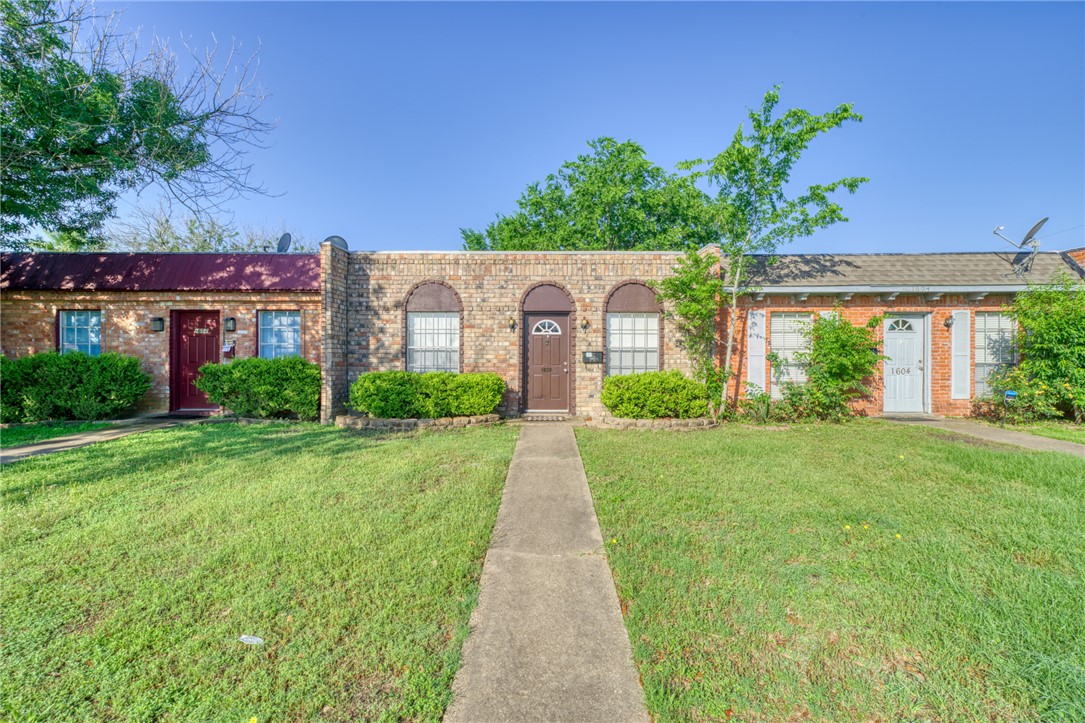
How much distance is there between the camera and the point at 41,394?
8.29 metres

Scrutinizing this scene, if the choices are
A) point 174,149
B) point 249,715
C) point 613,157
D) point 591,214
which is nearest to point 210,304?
point 174,149

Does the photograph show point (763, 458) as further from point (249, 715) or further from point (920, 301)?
point (920, 301)

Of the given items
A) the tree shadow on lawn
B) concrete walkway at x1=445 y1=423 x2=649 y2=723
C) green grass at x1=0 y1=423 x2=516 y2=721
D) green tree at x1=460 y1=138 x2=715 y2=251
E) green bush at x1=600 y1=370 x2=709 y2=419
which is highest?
green tree at x1=460 y1=138 x2=715 y2=251

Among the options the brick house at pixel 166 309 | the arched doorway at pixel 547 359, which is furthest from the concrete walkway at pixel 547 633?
the brick house at pixel 166 309

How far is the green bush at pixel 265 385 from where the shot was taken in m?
8.77

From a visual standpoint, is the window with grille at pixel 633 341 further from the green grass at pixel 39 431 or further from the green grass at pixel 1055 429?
the green grass at pixel 39 431

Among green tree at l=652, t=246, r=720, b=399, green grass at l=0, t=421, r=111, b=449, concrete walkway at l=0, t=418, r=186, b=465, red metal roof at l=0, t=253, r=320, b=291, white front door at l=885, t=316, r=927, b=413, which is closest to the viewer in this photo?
concrete walkway at l=0, t=418, r=186, b=465

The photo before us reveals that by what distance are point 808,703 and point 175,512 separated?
196 inches

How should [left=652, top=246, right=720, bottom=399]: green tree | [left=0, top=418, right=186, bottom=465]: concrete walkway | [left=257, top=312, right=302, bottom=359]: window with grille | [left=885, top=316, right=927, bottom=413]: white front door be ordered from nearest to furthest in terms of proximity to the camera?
[left=0, top=418, right=186, bottom=465]: concrete walkway, [left=652, top=246, right=720, bottom=399]: green tree, [left=885, top=316, right=927, bottom=413]: white front door, [left=257, top=312, right=302, bottom=359]: window with grille

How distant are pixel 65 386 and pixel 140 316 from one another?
2.00 meters

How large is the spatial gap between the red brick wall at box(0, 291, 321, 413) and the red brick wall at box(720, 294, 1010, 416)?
32.5 feet

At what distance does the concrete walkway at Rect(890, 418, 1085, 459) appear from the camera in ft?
21.4

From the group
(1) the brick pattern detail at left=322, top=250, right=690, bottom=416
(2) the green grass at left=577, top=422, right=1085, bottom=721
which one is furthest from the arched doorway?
(2) the green grass at left=577, top=422, right=1085, bottom=721

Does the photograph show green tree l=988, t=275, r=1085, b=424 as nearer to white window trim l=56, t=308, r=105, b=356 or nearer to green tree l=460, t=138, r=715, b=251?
green tree l=460, t=138, r=715, b=251
